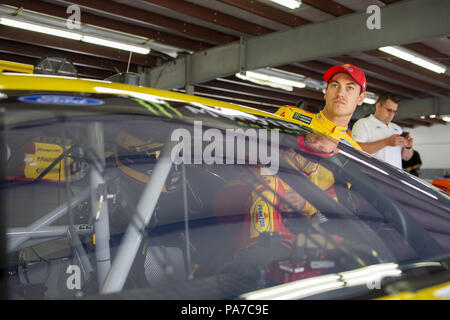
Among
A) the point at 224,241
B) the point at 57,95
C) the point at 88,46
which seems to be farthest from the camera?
the point at 88,46

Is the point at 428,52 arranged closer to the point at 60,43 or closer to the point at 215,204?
the point at 60,43

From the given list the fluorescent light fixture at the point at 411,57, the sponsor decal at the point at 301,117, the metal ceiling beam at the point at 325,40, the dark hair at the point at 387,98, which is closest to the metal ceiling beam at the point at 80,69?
the metal ceiling beam at the point at 325,40

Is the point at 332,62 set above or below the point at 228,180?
above

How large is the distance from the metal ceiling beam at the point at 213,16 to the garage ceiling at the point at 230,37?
0.05 feet

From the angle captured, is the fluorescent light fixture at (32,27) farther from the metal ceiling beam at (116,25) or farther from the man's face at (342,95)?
the man's face at (342,95)

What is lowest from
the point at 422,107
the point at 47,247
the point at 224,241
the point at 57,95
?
the point at 47,247

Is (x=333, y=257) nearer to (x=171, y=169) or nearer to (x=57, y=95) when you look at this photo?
(x=171, y=169)

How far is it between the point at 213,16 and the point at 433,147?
15.7m

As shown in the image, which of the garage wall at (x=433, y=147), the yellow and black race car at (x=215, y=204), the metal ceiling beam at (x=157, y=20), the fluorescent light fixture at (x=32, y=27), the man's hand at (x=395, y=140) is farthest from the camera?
the garage wall at (x=433, y=147)

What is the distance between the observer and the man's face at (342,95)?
7.52 ft

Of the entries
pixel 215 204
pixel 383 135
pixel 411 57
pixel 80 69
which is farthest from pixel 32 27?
pixel 411 57

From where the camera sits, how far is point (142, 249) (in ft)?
2.96
